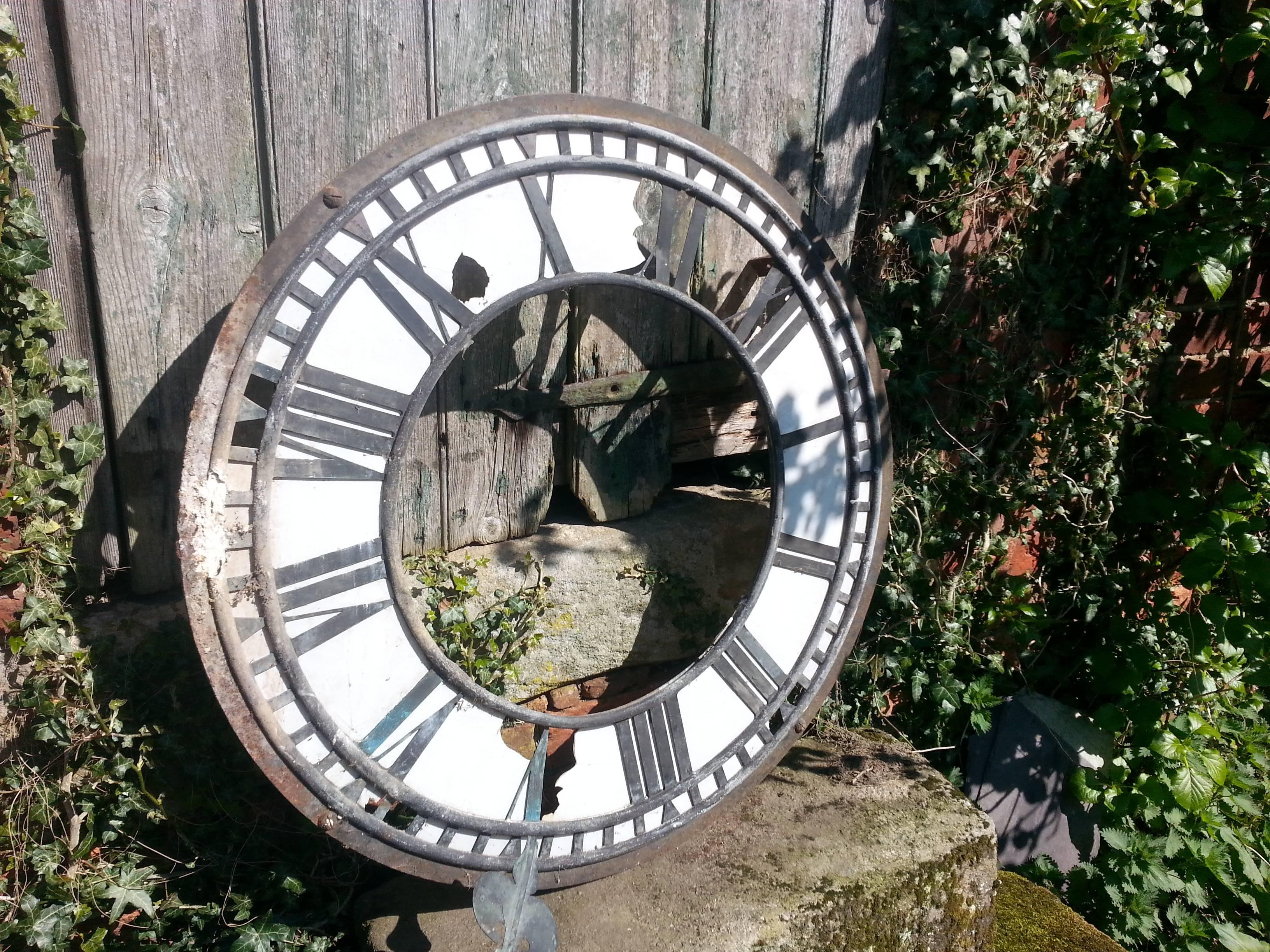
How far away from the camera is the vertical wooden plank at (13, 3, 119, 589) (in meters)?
1.35

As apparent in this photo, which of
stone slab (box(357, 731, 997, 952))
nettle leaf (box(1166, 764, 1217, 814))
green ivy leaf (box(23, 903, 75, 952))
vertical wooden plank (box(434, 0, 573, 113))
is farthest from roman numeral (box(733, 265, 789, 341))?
nettle leaf (box(1166, 764, 1217, 814))

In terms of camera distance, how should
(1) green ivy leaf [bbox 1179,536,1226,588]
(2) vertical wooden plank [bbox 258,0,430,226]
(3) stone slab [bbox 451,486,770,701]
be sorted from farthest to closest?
(1) green ivy leaf [bbox 1179,536,1226,588]
(3) stone slab [bbox 451,486,770,701]
(2) vertical wooden plank [bbox 258,0,430,226]

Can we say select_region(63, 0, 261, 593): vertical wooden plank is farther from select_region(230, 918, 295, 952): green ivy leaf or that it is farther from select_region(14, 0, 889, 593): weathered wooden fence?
select_region(230, 918, 295, 952): green ivy leaf

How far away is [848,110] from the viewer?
197cm

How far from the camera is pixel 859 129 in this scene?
1994 millimetres

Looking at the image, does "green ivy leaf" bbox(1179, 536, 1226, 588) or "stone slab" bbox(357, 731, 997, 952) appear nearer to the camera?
"stone slab" bbox(357, 731, 997, 952)

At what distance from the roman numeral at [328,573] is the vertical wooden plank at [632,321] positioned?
60 centimetres

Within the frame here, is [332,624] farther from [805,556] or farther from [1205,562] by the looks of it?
[1205,562]

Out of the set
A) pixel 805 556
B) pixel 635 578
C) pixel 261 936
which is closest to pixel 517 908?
pixel 261 936

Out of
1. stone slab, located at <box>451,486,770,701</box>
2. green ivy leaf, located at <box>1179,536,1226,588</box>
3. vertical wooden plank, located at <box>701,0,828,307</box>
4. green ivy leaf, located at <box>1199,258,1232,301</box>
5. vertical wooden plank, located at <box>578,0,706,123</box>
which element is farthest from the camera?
green ivy leaf, located at <box>1179,536,1226,588</box>

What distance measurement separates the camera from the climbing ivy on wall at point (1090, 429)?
6.73ft

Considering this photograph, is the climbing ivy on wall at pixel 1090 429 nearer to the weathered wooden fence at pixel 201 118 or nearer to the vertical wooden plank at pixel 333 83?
the weathered wooden fence at pixel 201 118

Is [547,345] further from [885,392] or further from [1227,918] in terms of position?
[1227,918]

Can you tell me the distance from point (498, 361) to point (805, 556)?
742 millimetres
